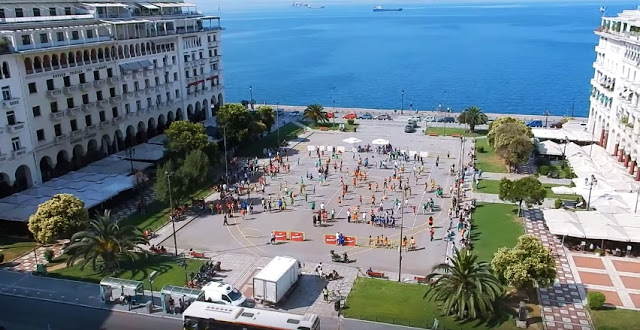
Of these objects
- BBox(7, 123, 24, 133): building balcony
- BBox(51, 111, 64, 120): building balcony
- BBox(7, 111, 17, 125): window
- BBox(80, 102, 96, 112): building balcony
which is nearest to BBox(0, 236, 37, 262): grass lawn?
BBox(7, 123, 24, 133): building balcony

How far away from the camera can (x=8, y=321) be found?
103ft

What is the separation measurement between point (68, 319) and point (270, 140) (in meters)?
46.6

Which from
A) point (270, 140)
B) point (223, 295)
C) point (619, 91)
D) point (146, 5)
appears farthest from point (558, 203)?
point (146, 5)

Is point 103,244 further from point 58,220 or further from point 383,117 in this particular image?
point 383,117

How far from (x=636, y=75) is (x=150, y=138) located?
5673cm

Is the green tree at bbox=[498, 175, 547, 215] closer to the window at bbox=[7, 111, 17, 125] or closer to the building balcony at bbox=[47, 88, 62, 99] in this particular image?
the building balcony at bbox=[47, 88, 62, 99]

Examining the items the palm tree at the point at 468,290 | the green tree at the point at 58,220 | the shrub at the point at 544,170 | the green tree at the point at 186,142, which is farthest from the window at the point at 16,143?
the shrub at the point at 544,170

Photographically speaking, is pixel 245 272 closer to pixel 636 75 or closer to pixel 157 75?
pixel 157 75

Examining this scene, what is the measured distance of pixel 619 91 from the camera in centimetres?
6072

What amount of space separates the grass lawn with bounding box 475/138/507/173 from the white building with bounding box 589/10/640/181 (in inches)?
490

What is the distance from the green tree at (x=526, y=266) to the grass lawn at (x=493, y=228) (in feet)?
20.6

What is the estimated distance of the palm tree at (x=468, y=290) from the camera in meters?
29.6

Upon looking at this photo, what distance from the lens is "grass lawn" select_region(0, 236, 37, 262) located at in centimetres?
4022

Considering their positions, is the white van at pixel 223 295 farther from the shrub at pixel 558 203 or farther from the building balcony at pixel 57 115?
the building balcony at pixel 57 115
